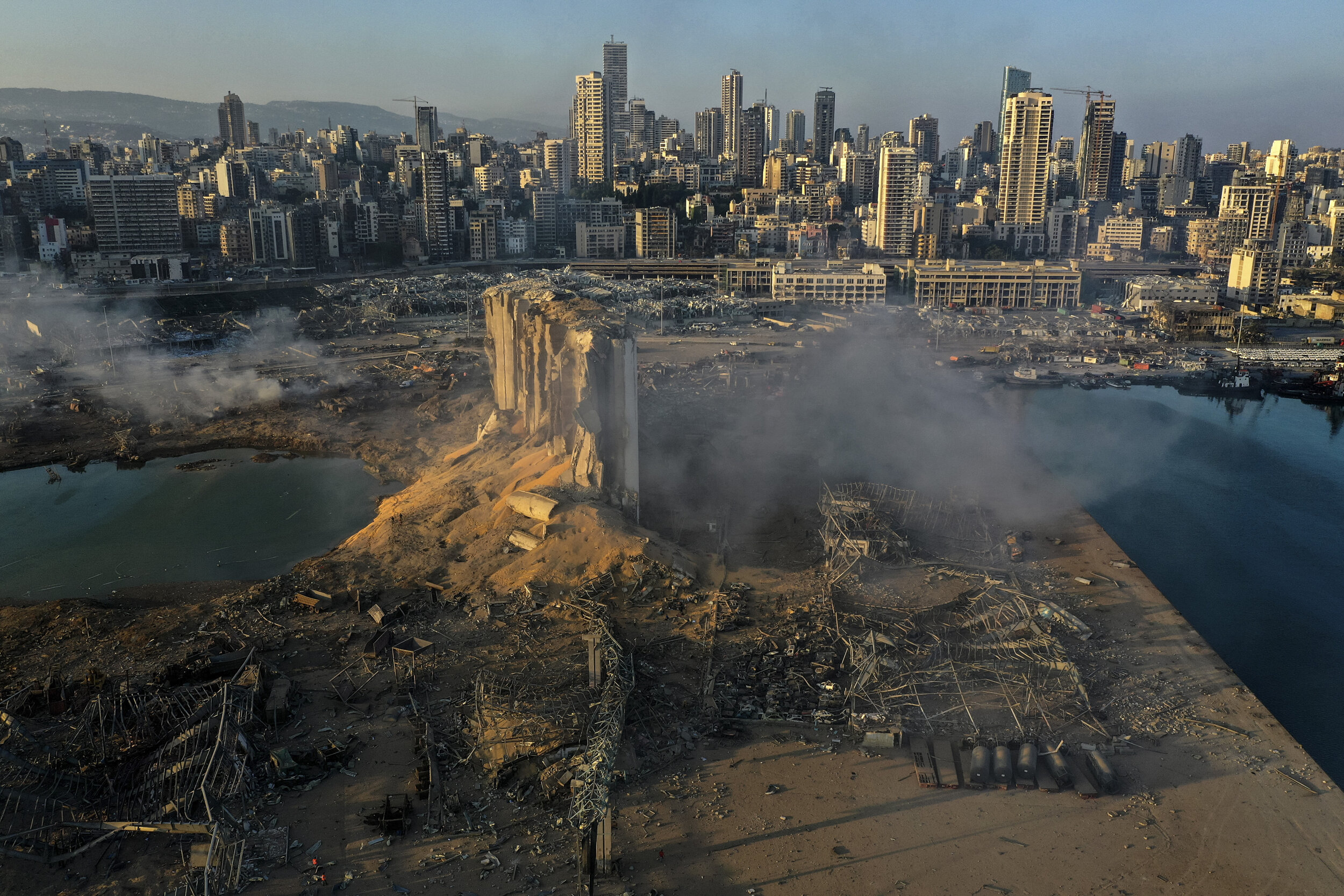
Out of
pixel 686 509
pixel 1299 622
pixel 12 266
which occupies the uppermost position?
pixel 12 266

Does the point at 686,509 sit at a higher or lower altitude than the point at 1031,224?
lower

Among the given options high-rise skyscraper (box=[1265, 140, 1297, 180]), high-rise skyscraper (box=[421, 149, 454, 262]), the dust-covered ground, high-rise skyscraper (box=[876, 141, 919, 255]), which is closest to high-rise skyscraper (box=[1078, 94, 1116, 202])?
high-rise skyscraper (box=[1265, 140, 1297, 180])

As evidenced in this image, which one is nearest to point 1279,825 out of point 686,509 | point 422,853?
point 422,853

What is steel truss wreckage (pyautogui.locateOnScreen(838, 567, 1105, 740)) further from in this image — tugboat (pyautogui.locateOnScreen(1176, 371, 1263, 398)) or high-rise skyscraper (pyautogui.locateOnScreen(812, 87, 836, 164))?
high-rise skyscraper (pyautogui.locateOnScreen(812, 87, 836, 164))

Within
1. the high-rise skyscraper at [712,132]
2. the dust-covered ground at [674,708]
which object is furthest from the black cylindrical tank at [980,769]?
the high-rise skyscraper at [712,132]

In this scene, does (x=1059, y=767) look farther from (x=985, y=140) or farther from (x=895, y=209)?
(x=985, y=140)

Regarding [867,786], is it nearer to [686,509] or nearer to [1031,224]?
[686,509]

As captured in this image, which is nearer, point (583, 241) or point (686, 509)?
point (686, 509)

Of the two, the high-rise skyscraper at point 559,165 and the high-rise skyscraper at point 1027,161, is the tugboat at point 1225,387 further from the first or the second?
the high-rise skyscraper at point 559,165
